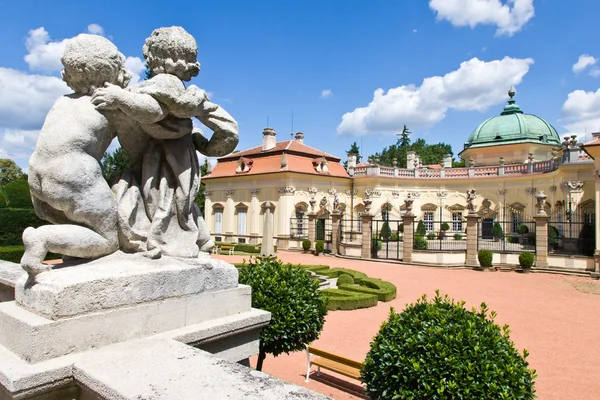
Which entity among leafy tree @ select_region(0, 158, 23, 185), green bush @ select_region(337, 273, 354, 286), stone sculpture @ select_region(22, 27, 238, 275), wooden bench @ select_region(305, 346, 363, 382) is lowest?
wooden bench @ select_region(305, 346, 363, 382)

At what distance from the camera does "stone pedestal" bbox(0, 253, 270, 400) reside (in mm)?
2074

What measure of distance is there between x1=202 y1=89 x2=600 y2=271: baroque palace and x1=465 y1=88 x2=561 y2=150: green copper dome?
0.09 m

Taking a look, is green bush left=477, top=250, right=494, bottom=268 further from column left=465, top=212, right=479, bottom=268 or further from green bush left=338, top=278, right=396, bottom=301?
green bush left=338, top=278, right=396, bottom=301

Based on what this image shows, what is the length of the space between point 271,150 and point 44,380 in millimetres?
28255

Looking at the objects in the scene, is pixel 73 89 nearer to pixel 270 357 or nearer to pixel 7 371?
pixel 7 371

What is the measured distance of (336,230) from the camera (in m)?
22.8

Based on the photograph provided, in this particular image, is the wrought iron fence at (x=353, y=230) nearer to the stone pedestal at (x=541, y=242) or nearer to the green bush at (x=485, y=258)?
the green bush at (x=485, y=258)

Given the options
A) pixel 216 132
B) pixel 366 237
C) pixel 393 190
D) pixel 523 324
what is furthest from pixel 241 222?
pixel 216 132

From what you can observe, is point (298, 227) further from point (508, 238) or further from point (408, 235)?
point (508, 238)

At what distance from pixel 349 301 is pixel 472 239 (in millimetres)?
11062

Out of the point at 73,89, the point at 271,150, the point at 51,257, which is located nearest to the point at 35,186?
the point at 73,89

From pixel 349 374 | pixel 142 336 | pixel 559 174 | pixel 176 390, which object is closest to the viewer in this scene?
pixel 176 390

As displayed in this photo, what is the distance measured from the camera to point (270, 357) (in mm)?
6758

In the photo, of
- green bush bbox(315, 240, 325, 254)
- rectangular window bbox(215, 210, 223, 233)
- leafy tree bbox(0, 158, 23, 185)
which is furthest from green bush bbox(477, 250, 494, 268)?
leafy tree bbox(0, 158, 23, 185)
